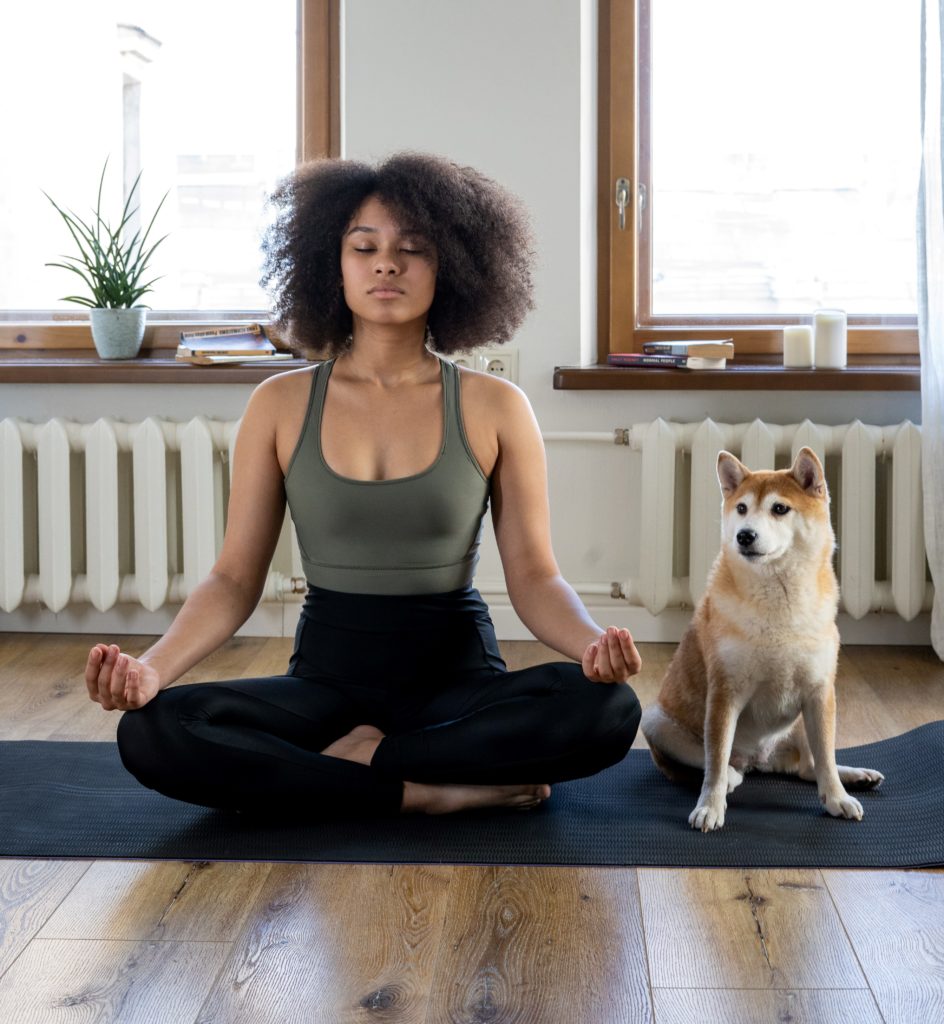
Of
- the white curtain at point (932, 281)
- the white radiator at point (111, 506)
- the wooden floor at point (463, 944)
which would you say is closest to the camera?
the wooden floor at point (463, 944)

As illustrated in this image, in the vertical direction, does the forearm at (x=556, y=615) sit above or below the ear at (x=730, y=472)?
below

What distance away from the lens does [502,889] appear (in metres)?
1.64

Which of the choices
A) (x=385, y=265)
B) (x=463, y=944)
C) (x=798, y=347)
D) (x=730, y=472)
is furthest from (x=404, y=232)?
(x=798, y=347)

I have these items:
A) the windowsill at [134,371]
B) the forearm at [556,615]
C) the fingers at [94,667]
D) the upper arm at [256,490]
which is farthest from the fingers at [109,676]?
the windowsill at [134,371]

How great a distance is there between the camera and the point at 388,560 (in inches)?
A: 78.1

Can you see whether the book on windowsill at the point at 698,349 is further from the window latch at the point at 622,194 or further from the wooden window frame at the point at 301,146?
the wooden window frame at the point at 301,146

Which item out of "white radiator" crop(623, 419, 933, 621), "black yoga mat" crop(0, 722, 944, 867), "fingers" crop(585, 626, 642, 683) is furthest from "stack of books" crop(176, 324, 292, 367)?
"fingers" crop(585, 626, 642, 683)

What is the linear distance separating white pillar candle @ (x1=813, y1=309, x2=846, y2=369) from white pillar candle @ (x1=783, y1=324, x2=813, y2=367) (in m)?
0.02

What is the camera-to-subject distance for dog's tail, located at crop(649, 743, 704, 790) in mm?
2092

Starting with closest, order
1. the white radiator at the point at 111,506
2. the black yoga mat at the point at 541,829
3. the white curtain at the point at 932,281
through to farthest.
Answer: the black yoga mat at the point at 541,829, the white curtain at the point at 932,281, the white radiator at the point at 111,506

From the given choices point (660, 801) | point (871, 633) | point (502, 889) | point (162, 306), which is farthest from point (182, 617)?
point (871, 633)

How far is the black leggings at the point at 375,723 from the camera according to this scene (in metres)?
1.79

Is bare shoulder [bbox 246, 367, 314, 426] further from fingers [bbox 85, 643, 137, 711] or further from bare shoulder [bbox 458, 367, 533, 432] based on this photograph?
fingers [bbox 85, 643, 137, 711]

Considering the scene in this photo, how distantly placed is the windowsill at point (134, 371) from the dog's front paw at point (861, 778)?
67.4 inches
